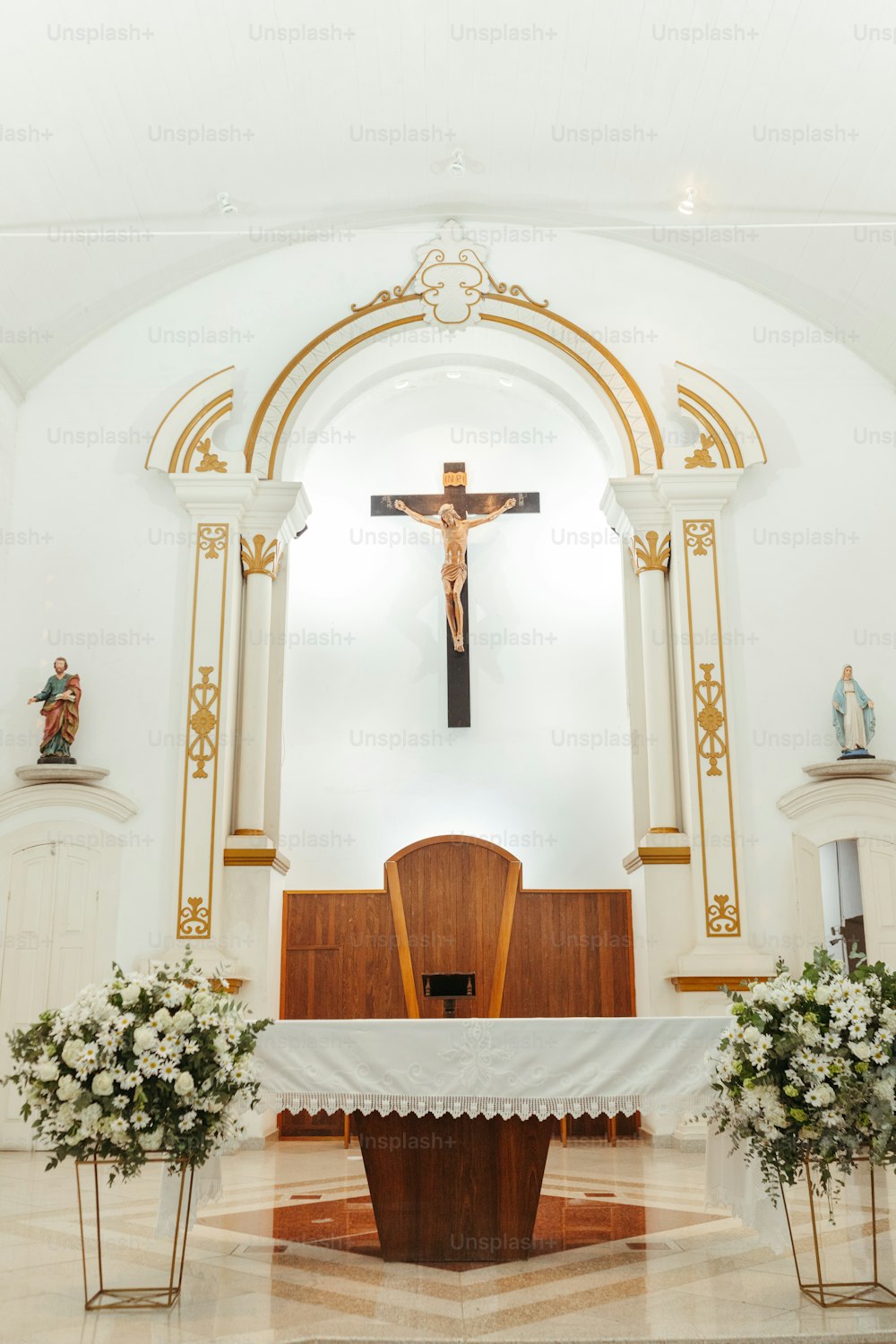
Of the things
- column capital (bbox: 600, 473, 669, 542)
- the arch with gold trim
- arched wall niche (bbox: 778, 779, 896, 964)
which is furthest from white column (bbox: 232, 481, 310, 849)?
arched wall niche (bbox: 778, 779, 896, 964)

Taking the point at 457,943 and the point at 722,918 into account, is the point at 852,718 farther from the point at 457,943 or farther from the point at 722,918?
the point at 457,943

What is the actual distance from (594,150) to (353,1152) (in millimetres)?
7317

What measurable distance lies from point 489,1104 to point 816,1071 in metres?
1.23

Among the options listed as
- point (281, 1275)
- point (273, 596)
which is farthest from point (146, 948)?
point (281, 1275)

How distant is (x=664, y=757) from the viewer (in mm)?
9164

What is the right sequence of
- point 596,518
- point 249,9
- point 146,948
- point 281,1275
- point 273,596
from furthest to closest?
point 596,518 < point 273,596 < point 146,948 < point 249,9 < point 281,1275

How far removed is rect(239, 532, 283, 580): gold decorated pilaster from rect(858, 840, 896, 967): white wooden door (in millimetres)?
4862

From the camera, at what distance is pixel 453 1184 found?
4.48 m

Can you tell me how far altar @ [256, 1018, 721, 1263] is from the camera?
4391mm

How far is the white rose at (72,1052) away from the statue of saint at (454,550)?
6.90 metres

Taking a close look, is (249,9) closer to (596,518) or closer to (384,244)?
(384,244)

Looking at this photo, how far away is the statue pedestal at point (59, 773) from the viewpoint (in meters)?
8.74

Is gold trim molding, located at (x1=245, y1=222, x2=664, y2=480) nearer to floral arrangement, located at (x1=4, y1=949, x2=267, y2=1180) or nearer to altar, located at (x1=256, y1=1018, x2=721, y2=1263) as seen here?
altar, located at (x1=256, y1=1018, x2=721, y2=1263)

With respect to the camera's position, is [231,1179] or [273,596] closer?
[231,1179]
